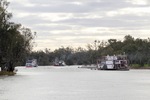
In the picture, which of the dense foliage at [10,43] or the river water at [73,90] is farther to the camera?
the dense foliage at [10,43]

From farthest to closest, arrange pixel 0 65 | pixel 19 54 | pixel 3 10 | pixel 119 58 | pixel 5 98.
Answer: pixel 119 58
pixel 19 54
pixel 0 65
pixel 3 10
pixel 5 98

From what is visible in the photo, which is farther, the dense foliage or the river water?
the dense foliage

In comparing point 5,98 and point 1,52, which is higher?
point 1,52

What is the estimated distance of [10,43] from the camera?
10044 cm

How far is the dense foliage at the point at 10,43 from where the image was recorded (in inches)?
3871

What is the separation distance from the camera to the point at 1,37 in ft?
323

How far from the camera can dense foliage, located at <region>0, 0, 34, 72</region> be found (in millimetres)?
98312

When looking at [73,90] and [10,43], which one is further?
[10,43]

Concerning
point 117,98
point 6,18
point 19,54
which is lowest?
point 117,98

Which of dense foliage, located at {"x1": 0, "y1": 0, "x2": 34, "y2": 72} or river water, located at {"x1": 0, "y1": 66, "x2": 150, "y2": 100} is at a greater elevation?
dense foliage, located at {"x1": 0, "y1": 0, "x2": 34, "y2": 72}

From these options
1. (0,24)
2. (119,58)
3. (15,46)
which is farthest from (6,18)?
(119,58)

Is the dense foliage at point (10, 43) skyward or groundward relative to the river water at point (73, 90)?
skyward

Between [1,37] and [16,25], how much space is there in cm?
508

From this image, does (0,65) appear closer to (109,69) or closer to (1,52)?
(1,52)
